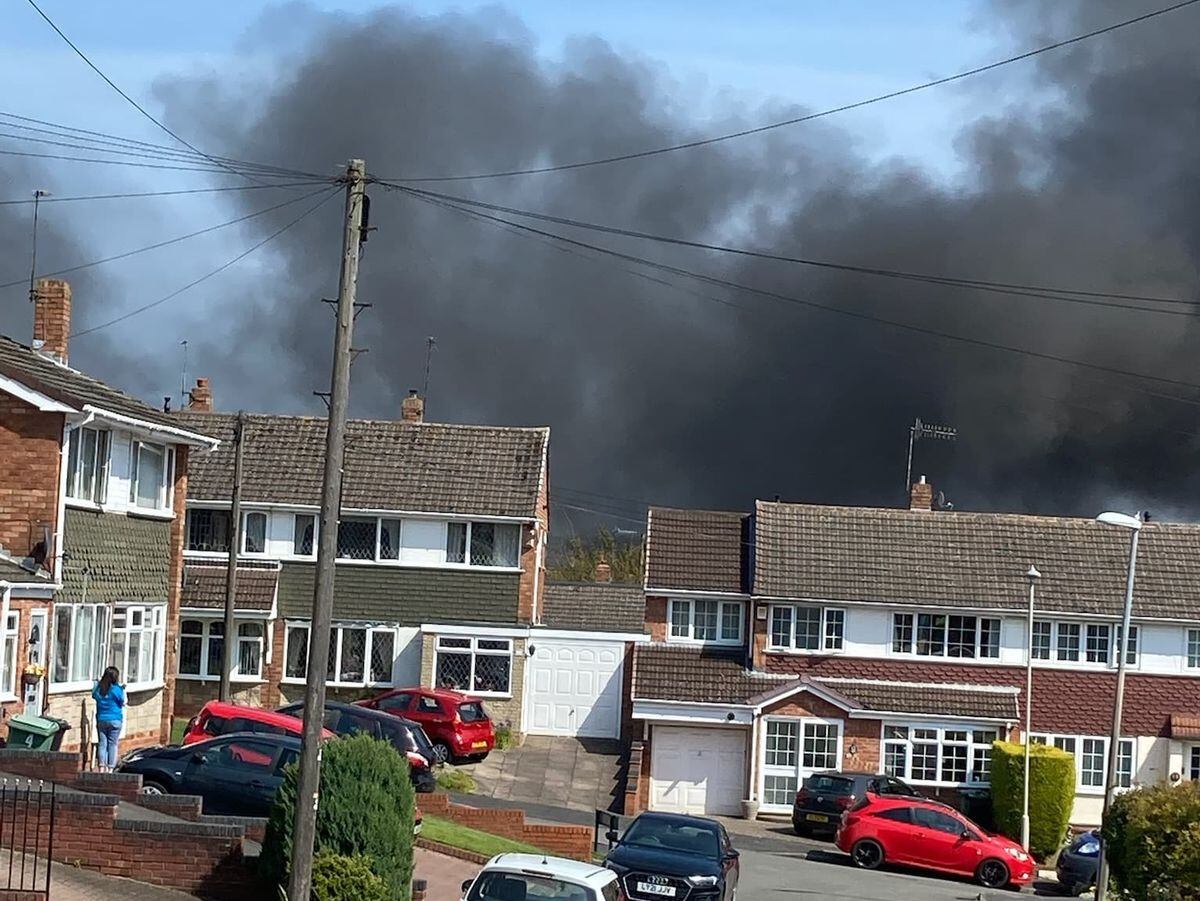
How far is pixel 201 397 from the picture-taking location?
5216 cm

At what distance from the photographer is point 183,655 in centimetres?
4541

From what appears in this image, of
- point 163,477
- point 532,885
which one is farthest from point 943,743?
point 532,885

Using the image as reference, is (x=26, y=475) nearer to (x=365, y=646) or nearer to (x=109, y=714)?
(x=109, y=714)

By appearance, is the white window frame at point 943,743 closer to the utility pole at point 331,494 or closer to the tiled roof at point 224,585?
the tiled roof at point 224,585

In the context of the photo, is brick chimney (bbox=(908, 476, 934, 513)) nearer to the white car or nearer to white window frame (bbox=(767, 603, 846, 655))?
white window frame (bbox=(767, 603, 846, 655))

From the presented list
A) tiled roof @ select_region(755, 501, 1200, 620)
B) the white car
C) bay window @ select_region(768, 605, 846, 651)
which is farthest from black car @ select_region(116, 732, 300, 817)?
tiled roof @ select_region(755, 501, 1200, 620)

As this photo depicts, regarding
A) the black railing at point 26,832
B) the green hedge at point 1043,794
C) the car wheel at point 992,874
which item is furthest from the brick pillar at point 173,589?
the green hedge at point 1043,794

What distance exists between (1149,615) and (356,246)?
108ft

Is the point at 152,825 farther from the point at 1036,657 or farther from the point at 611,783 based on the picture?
the point at 1036,657

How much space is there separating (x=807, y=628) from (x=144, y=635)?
20499mm

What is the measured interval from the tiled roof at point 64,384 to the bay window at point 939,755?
21.9 m

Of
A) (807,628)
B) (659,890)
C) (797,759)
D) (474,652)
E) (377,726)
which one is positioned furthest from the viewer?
(807,628)

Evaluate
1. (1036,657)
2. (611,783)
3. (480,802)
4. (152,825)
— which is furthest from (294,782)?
(1036,657)

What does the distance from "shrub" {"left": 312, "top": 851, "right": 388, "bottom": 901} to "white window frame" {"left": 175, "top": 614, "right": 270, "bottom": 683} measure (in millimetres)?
26346
